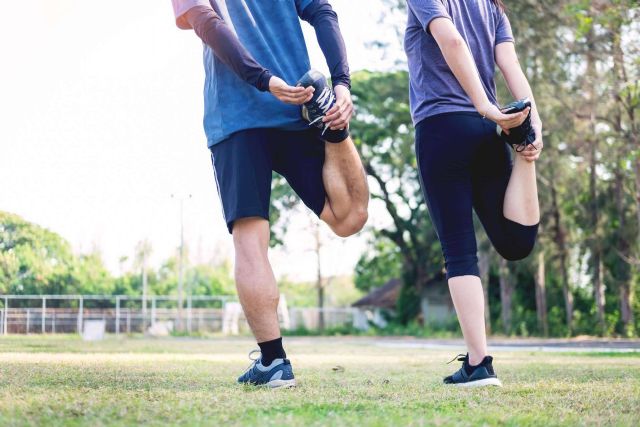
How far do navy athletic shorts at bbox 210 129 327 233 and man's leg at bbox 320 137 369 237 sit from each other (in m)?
0.04

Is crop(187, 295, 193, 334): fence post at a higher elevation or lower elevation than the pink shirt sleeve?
lower

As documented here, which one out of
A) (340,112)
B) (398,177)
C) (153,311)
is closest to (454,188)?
(340,112)

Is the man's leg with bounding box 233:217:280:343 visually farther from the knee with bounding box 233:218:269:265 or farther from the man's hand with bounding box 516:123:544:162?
the man's hand with bounding box 516:123:544:162

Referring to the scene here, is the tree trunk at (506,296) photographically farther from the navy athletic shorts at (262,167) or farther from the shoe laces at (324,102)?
the shoe laces at (324,102)

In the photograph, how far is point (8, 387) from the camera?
126 inches

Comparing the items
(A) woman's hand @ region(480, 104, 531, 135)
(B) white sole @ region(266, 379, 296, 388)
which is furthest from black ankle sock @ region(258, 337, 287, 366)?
(A) woman's hand @ region(480, 104, 531, 135)

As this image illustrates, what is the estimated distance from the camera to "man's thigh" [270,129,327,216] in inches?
160

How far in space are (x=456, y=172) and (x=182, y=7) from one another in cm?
155

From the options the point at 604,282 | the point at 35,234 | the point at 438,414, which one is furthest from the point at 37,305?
the point at 604,282

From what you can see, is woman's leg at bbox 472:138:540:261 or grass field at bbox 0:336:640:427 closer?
grass field at bbox 0:336:640:427

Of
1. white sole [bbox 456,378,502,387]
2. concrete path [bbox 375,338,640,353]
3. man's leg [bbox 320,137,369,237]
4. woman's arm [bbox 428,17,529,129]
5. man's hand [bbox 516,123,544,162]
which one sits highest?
woman's arm [bbox 428,17,529,129]

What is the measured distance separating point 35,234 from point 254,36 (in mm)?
3899

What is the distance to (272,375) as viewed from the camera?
367cm

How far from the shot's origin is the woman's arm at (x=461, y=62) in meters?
3.94
